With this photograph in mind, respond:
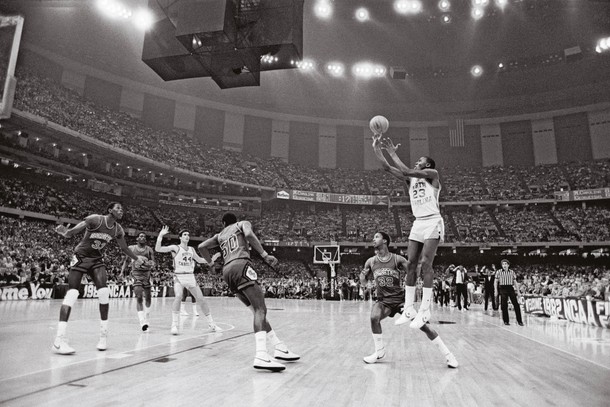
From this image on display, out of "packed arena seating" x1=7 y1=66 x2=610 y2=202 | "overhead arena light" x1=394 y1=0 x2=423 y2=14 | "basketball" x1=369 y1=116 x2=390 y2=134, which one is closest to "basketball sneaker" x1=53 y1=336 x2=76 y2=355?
"basketball" x1=369 y1=116 x2=390 y2=134

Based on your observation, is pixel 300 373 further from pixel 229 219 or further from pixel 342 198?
pixel 342 198

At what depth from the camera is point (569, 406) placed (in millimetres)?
3615

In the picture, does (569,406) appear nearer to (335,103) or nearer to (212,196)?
(212,196)

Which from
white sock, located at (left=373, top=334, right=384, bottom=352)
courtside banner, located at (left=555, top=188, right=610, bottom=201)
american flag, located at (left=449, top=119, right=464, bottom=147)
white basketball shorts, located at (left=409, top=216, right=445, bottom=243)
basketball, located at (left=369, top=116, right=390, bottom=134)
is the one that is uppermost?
american flag, located at (left=449, top=119, right=464, bottom=147)

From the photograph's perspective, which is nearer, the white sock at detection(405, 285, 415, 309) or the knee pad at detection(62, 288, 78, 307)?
the white sock at detection(405, 285, 415, 309)

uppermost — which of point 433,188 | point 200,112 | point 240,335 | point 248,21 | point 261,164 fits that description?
point 200,112

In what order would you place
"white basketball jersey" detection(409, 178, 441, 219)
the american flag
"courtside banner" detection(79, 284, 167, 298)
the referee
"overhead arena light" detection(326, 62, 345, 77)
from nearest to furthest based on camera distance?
"white basketball jersey" detection(409, 178, 441, 219)
the referee
"courtside banner" detection(79, 284, 167, 298)
"overhead arena light" detection(326, 62, 345, 77)
the american flag

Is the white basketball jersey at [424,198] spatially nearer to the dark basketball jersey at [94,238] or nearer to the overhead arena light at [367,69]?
the dark basketball jersey at [94,238]

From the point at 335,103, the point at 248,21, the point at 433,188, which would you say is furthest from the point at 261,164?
the point at 433,188

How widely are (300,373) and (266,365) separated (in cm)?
42

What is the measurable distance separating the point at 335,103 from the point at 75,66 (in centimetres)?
2747

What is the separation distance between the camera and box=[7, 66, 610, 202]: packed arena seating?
31.6m

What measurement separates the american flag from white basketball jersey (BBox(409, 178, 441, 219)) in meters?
46.6

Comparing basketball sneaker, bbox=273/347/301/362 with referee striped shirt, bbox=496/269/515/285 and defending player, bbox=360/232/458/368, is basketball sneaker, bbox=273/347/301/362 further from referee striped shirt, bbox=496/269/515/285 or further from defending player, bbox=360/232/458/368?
referee striped shirt, bbox=496/269/515/285
